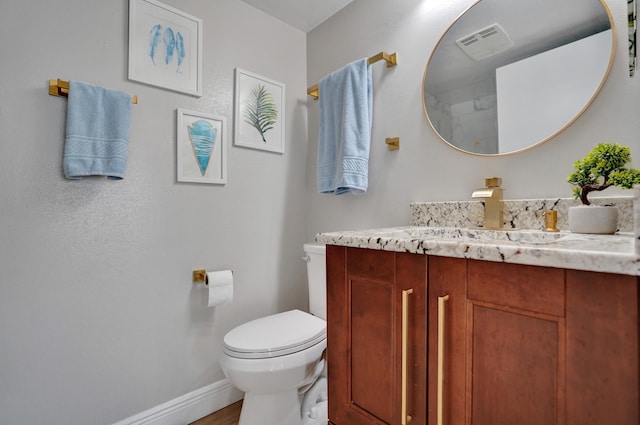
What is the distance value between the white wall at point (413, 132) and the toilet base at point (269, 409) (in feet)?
2.99

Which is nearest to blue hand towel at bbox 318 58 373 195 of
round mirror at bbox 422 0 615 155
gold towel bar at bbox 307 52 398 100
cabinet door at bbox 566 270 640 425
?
gold towel bar at bbox 307 52 398 100

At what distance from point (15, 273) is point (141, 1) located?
49.7 inches

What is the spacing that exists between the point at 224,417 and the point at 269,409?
43cm

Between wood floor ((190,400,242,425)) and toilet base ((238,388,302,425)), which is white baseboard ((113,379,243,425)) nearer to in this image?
wood floor ((190,400,242,425))

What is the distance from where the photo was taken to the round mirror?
1002 mm

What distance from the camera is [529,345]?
58 cm

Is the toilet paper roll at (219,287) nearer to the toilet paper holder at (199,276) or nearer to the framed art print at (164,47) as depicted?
the toilet paper holder at (199,276)

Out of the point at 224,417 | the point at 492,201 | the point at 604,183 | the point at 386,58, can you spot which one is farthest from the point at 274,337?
the point at 386,58

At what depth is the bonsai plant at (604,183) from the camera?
0.83 m

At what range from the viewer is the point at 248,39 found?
5.86 ft

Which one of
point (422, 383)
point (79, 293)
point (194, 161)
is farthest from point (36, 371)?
point (422, 383)

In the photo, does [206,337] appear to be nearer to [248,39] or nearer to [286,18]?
[248,39]

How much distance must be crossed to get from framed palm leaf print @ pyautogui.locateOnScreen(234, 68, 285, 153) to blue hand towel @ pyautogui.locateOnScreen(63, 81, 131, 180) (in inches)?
22.4

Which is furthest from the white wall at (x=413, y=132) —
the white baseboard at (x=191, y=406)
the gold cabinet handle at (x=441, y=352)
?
the white baseboard at (x=191, y=406)
